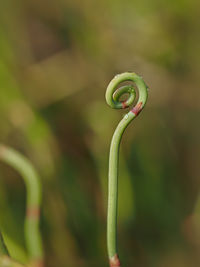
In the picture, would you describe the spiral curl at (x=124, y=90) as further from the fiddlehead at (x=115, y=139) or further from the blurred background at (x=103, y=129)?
the blurred background at (x=103, y=129)

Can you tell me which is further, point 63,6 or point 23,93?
point 63,6

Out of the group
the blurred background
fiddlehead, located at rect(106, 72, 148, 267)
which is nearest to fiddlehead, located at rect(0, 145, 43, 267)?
fiddlehead, located at rect(106, 72, 148, 267)

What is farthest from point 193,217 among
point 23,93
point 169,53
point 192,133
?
point 23,93

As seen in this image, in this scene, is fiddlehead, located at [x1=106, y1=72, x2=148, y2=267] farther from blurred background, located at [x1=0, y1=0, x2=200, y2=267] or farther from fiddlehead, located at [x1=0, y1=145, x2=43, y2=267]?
blurred background, located at [x1=0, y1=0, x2=200, y2=267]

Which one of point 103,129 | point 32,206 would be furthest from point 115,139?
point 103,129

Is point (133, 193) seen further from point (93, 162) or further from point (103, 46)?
point (103, 46)

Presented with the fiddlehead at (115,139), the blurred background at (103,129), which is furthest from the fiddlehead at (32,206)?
the blurred background at (103,129)

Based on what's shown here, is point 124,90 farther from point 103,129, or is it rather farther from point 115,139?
point 103,129

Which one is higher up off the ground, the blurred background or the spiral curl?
the blurred background

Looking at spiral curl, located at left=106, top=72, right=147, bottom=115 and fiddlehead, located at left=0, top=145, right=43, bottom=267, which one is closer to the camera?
spiral curl, located at left=106, top=72, right=147, bottom=115
